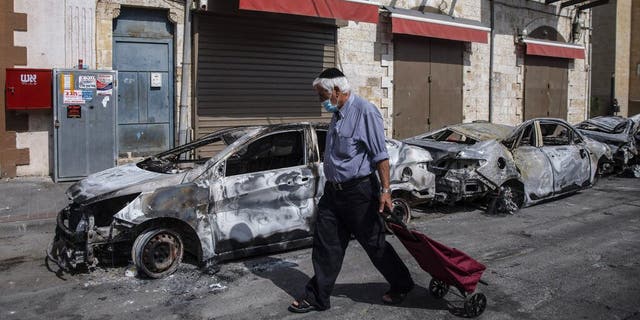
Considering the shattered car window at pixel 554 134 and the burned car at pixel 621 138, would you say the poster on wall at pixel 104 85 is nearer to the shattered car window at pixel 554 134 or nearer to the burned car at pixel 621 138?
the shattered car window at pixel 554 134

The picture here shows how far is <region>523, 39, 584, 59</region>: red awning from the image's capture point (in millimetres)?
18516

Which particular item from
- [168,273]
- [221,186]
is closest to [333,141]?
[221,186]

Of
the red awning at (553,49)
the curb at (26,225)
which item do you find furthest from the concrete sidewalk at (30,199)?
the red awning at (553,49)

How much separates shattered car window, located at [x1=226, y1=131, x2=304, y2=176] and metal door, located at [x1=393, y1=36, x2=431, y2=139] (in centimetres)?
879

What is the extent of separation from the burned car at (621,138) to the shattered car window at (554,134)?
3170 mm

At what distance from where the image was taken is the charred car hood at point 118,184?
18.4ft

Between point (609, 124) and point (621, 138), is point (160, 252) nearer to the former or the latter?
point (621, 138)

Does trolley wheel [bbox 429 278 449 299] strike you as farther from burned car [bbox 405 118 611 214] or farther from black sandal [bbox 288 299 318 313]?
burned car [bbox 405 118 611 214]

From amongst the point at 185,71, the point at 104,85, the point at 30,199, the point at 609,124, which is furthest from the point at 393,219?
the point at 609,124

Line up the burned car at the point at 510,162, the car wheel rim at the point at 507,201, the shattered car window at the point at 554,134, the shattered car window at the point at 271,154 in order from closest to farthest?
the shattered car window at the point at 271,154 < the burned car at the point at 510,162 < the car wheel rim at the point at 507,201 < the shattered car window at the point at 554,134

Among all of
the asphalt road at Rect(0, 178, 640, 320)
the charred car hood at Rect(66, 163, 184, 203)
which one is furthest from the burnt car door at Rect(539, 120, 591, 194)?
the charred car hood at Rect(66, 163, 184, 203)

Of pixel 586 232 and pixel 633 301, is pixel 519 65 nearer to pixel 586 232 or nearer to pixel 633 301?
pixel 586 232

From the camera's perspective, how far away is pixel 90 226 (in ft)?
17.9

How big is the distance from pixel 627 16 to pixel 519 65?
35.0 ft
